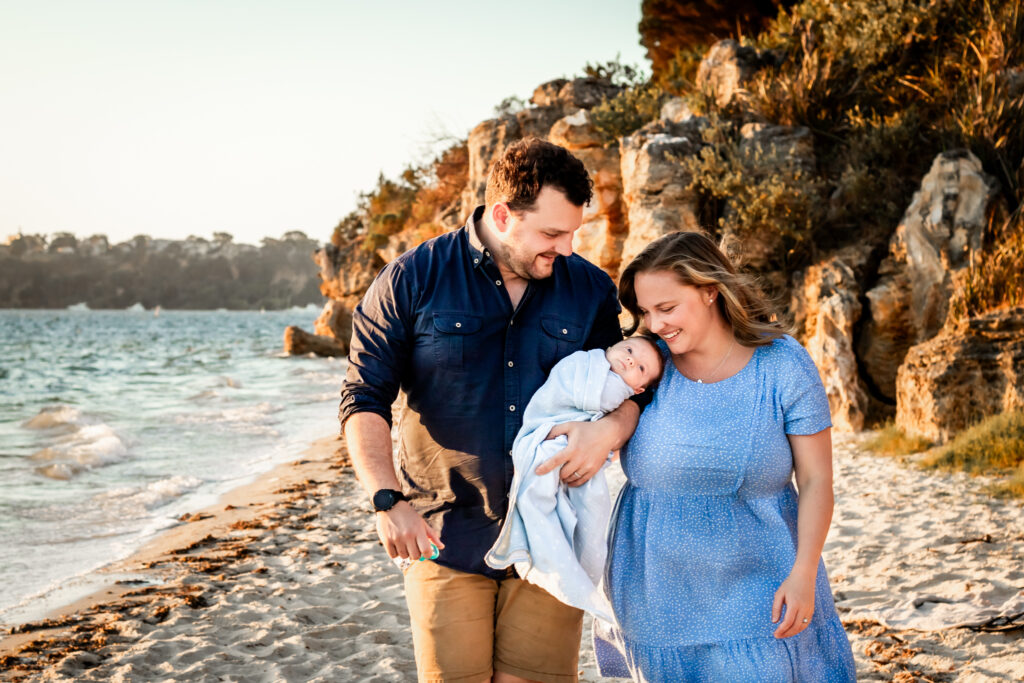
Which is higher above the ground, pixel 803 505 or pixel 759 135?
pixel 759 135

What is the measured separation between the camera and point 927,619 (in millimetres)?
4133

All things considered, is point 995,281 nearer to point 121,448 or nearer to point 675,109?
point 675,109

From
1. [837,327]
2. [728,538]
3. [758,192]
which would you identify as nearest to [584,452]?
[728,538]

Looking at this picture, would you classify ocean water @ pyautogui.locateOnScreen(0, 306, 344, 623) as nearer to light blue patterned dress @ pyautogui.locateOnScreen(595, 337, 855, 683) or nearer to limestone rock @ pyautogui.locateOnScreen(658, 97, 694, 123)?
light blue patterned dress @ pyautogui.locateOnScreen(595, 337, 855, 683)

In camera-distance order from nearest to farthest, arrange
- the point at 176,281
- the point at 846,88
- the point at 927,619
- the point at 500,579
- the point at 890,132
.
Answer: the point at 500,579 → the point at 927,619 → the point at 890,132 → the point at 846,88 → the point at 176,281

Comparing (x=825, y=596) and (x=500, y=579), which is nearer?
(x=825, y=596)

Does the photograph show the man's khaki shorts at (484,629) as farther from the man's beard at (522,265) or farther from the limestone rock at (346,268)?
the limestone rock at (346,268)

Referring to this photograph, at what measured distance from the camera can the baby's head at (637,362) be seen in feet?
8.02

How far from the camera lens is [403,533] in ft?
7.48

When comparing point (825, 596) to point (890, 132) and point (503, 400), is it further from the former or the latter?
point (890, 132)

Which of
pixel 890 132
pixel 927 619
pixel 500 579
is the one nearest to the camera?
pixel 500 579

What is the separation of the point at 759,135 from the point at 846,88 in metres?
2.22

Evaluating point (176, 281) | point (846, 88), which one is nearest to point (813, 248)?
point (846, 88)

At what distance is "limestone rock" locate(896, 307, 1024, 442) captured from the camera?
7.13 metres
